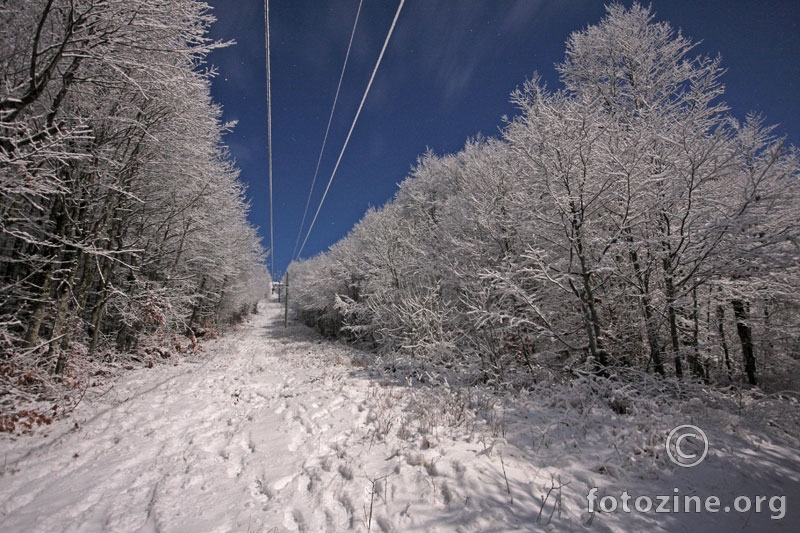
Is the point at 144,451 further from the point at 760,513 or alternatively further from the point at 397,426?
the point at 760,513

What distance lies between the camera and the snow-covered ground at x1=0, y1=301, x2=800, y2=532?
2.87 m

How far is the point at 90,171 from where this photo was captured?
6.22 metres

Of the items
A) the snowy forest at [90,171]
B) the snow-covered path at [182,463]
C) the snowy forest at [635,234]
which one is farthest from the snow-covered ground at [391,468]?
the snowy forest at [90,171]

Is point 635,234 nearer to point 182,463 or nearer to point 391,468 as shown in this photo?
point 391,468

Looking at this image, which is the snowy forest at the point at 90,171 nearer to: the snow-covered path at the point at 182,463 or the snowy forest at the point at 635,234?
the snow-covered path at the point at 182,463

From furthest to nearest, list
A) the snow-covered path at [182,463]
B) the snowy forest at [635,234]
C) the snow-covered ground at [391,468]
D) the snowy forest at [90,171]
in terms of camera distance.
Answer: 1. the snowy forest at [635,234]
2. the snowy forest at [90,171]
3. the snow-covered path at [182,463]
4. the snow-covered ground at [391,468]

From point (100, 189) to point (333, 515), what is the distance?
9374mm

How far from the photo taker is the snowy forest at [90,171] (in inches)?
169

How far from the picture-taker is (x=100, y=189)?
748 cm

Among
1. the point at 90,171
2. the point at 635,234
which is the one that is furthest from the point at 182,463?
the point at 635,234

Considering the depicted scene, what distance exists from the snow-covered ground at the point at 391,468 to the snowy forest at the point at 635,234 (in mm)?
1817

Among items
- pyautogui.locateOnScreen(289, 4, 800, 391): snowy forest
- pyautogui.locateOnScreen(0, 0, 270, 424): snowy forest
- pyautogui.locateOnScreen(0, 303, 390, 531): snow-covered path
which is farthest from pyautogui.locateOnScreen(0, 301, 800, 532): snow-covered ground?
pyautogui.locateOnScreen(0, 0, 270, 424): snowy forest

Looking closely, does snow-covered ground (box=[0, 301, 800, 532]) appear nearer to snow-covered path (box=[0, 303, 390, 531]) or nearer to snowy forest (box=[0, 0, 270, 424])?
snow-covered path (box=[0, 303, 390, 531])

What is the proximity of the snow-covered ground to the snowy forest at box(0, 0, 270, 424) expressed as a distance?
7.81 ft
